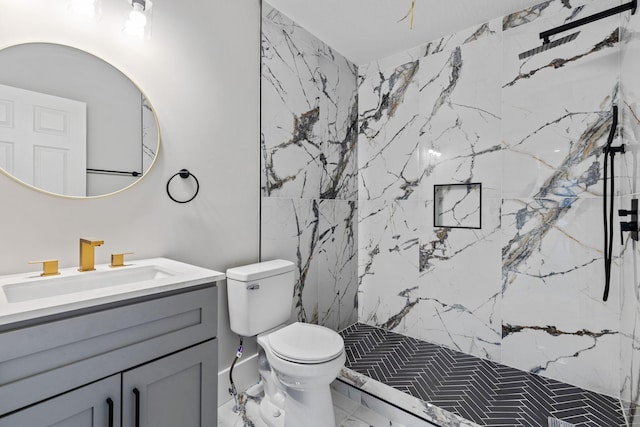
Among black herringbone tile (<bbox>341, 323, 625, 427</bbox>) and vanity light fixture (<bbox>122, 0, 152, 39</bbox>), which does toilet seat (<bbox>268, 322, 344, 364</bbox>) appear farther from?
vanity light fixture (<bbox>122, 0, 152, 39</bbox>)

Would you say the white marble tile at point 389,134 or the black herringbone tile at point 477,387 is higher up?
the white marble tile at point 389,134

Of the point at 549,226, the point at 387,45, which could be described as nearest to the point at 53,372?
the point at 549,226

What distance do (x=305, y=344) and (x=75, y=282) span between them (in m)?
1.09

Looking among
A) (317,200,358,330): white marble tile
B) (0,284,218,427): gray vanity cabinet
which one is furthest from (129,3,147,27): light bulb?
(317,200,358,330): white marble tile

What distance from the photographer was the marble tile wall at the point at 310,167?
6.98 ft

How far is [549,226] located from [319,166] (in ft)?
5.45

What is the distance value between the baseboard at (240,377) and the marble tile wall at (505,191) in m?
1.26

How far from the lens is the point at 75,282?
117cm

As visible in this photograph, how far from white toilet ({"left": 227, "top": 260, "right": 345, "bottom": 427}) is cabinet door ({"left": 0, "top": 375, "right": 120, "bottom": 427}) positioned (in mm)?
751

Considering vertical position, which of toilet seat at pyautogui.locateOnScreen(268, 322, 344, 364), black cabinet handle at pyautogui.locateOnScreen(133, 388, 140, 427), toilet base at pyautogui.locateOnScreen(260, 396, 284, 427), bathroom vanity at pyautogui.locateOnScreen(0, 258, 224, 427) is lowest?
toilet base at pyautogui.locateOnScreen(260, 396, 284, 427)

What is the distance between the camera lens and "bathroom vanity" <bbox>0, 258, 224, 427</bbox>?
2.60ft

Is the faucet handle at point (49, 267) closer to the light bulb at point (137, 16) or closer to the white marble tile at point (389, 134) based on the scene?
the light bulb at point (137, 16)

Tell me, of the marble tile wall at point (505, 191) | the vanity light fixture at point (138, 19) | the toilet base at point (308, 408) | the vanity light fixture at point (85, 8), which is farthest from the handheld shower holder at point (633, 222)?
the vanity light fixture at point (85, 8)

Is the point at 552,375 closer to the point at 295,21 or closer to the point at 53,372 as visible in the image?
the point at 53,372
